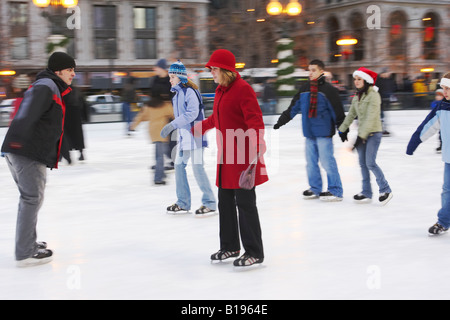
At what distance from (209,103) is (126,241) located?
1390cm

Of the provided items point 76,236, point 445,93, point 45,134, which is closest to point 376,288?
point 445,93

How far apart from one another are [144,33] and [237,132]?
43329 mm

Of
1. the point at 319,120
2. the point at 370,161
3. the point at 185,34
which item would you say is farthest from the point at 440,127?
the point at 185,34

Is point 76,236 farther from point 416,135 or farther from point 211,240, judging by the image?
point 416,135

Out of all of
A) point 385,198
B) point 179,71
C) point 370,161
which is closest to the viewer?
point 179,71

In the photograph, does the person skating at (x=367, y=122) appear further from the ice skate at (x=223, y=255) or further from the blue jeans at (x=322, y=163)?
the ice skate at (x=223, y=255)

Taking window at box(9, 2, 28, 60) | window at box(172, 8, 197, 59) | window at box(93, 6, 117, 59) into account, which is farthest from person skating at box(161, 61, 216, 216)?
window at box(93, 6, 117, 59)

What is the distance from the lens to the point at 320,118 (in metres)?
6.18

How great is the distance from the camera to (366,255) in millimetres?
4172

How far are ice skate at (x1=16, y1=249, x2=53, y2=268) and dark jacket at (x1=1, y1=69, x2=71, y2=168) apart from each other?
66 cm

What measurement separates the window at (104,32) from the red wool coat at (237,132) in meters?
41.7

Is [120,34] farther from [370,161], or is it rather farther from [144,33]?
[370,161]

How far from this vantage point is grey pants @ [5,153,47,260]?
385 cm

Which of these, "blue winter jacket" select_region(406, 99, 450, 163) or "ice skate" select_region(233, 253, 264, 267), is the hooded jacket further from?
"ice skate" select_region(233, 253, 264, 267)
